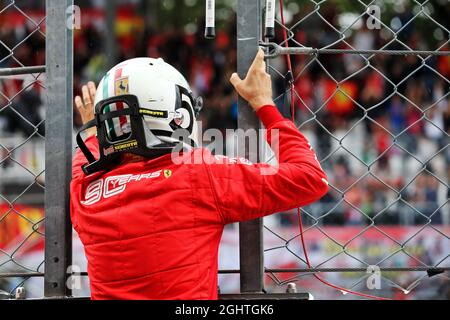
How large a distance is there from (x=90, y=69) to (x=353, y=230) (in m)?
4.82

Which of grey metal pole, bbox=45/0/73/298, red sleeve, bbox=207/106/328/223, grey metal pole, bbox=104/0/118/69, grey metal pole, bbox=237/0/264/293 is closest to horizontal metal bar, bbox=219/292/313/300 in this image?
grey metal pole, bbox=237/0/264/293

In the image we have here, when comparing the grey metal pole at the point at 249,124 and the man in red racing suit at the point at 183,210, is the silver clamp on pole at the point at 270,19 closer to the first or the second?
the grey metal pole at the point at 249,124

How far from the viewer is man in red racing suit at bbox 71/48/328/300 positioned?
229 centimetres

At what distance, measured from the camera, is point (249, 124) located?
8.07 feet

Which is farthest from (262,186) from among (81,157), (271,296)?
(81,157)

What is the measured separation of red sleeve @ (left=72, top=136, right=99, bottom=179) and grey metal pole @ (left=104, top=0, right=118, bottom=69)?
26.1 feet

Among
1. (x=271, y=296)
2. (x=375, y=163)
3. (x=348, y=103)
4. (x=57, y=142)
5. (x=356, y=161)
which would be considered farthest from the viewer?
(x=348, y=103)

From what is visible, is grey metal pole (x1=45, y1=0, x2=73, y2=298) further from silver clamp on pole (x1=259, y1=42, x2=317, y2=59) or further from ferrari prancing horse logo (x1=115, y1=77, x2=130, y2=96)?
silver clamp on pole (x1=259, y1=42, x2=317, y2=59)

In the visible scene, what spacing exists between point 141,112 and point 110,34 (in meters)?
9.57

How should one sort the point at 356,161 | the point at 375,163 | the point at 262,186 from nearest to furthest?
the point at 262,186 < the point at 375,163 < the point at 356,161

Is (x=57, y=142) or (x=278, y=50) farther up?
(x=278, y=50)

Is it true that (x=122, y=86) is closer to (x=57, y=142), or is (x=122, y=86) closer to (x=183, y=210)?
(x=57, y=142)

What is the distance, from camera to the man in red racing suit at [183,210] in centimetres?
229

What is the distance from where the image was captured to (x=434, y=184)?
289 inches
